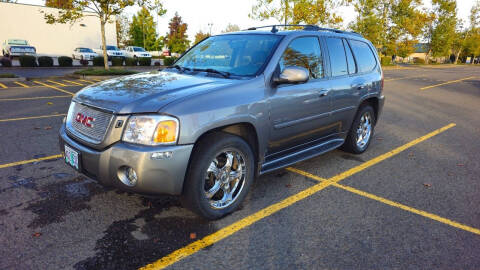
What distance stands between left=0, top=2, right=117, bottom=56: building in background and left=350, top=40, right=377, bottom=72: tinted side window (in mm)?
34148

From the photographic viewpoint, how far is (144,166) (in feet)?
8.53

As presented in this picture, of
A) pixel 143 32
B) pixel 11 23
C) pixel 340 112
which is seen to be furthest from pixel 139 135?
pixel 143 32

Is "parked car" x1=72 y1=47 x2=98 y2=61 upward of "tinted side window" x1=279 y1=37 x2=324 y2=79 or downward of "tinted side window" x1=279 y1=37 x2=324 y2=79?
upward

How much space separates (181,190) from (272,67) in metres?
1.61

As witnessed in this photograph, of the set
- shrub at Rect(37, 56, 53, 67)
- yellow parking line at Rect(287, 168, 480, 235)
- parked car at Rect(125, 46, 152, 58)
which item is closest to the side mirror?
yellow parking line at Rect(287, 168, 480, 235)

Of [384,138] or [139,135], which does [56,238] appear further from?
[384,138]

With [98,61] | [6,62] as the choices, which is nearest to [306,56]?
[6,62]

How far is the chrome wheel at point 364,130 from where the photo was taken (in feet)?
17.5

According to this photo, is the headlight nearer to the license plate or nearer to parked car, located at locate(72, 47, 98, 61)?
the license plate

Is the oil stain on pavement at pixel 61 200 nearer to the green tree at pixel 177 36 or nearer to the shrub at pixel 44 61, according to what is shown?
the shrub at pixel 44 61

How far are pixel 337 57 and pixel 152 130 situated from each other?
292cm

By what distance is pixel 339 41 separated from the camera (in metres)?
4.62

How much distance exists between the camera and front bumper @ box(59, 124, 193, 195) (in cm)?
261

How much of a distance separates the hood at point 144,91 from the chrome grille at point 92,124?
64mm
